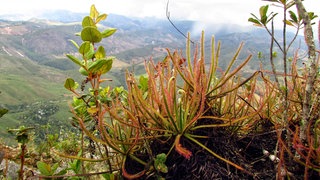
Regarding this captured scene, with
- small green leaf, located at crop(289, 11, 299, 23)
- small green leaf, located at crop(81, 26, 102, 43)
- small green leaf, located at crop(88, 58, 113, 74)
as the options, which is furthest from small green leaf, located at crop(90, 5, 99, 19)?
small green leaf, located at crop(289, 11, 299, 23)

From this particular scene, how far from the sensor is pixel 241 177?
1.74 metres

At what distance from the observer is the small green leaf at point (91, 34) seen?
1649 millimetres

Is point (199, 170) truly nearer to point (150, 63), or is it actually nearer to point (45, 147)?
point (150, 63)

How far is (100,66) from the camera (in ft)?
5.44

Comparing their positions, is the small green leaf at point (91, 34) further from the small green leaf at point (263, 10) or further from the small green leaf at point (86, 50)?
the small green leaf at point (263, 10)

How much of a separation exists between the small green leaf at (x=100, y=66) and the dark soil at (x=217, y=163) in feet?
1.93

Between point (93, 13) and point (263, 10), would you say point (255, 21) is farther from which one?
point (93, 13)

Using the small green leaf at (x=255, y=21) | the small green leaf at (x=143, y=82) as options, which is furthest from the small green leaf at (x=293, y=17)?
the small green leaf at (x=143, y=82)

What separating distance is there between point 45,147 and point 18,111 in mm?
157820

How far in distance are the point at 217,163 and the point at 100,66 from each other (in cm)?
91

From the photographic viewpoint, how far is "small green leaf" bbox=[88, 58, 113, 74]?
1.61 metres

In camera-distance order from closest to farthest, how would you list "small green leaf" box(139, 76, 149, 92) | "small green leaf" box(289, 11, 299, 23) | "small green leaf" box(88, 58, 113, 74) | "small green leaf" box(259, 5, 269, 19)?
1. "small green leaf" box(88, 58, 113, 74)
2. "small green leaf" box(259, 5, 269, 19)
3. "small green leaf" box(289, 11, 299, 23)
4. "small green leaf" box(139, 76, 149, 92)

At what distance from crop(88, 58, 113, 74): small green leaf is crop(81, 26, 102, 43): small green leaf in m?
0.18

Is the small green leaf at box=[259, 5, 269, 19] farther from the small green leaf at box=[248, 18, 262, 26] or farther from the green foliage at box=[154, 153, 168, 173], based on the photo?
the green foliage at box=[154, 153, 168, 173]
